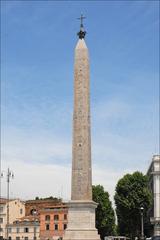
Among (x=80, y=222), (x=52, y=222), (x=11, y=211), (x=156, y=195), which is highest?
(x=156, y=195)

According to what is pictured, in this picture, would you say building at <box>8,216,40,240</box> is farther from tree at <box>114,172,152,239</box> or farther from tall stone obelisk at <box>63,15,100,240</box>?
tall stone obelisk at <box>63,15,100,240</box>

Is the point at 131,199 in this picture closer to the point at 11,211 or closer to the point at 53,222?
the point at 53,222

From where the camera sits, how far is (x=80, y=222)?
32.8 m

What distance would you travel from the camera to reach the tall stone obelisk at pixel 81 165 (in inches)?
1292

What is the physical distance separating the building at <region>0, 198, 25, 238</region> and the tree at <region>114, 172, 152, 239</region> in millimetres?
28582

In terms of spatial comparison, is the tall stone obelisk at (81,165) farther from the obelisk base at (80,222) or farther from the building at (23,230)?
the building at (23,230)

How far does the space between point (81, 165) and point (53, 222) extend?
5175cm

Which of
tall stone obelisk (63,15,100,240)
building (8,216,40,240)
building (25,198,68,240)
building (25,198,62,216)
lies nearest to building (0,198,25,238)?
building (25,198,62,216)

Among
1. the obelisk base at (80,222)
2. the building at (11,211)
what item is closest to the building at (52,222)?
the building at (11,211)

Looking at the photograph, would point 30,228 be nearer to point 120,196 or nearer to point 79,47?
point 120,196

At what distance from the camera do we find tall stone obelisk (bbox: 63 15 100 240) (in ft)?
108

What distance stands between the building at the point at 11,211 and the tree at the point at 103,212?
23.9 meters

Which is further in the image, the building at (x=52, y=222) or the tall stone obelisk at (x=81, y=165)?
the building at (x=52, y=222)

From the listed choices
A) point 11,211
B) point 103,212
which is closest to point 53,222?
point 11,211
